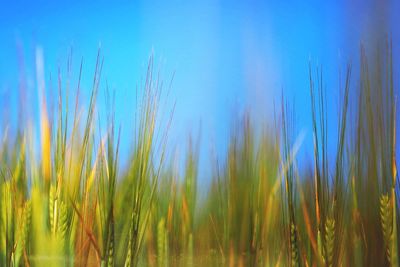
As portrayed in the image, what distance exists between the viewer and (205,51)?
5.13 ft

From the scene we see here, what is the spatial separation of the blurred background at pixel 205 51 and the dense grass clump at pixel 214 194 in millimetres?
41

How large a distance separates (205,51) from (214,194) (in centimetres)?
42

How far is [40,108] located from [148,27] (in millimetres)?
400

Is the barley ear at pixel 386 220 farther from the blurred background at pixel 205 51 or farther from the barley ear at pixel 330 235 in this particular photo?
the blurred background at pixel 205 51

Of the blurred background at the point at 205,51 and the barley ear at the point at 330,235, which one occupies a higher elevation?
the blurred background at the point at 205,51

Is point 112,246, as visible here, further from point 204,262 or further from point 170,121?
point 170,121

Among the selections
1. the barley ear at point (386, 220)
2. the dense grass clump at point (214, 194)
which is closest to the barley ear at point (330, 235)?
the dense grass clump at point (214, 194)

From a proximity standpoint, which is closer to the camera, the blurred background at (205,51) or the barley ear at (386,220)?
the barley ear at (386,220)

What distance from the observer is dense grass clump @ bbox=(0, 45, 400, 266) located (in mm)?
1403

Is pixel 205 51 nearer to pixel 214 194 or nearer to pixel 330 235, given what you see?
Answer: pixel 214 194

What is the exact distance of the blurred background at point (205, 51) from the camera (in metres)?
1.53

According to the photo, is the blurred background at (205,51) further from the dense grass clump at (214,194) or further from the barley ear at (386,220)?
the barley ear at (386,220)

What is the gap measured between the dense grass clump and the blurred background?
41 mm

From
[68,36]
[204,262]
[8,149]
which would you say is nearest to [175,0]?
[68,36]
